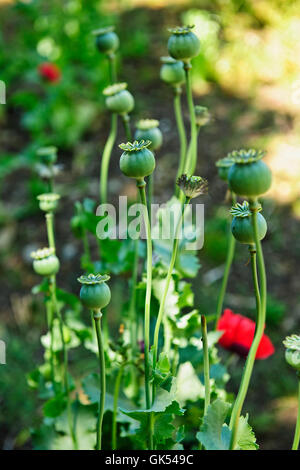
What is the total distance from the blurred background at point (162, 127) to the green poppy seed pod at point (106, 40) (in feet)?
2.71

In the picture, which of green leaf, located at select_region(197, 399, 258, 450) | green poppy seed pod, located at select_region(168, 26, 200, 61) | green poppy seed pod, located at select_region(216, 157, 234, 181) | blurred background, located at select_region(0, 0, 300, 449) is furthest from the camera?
blurred background, located at select_region(0, 0, 300, 449)

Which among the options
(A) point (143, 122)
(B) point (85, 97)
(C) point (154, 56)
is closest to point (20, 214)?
(B) point (85, 97)

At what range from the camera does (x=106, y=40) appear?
0.90 meters

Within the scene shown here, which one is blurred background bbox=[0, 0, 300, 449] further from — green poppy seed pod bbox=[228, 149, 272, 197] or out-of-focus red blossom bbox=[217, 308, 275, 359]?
green poppy seed pod bbox=[228, 149, 272, 197]

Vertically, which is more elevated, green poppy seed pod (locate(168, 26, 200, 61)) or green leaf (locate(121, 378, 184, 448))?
green poppy seed pod (locate(168, 26, 200, 61))

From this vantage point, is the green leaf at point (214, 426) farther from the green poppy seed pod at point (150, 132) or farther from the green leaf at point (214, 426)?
the green poppy seed pod at point (150, 132)

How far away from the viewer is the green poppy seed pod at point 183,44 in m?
0.69

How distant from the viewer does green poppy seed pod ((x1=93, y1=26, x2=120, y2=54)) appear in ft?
2.95

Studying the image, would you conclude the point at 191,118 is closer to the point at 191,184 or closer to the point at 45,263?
the point at 191,184

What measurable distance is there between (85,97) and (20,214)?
64cm

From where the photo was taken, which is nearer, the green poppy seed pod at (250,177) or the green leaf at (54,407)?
the green poppy seed pod at (250,177)

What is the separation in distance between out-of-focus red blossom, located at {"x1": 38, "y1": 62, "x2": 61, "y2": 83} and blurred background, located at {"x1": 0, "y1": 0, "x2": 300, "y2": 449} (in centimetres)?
2
